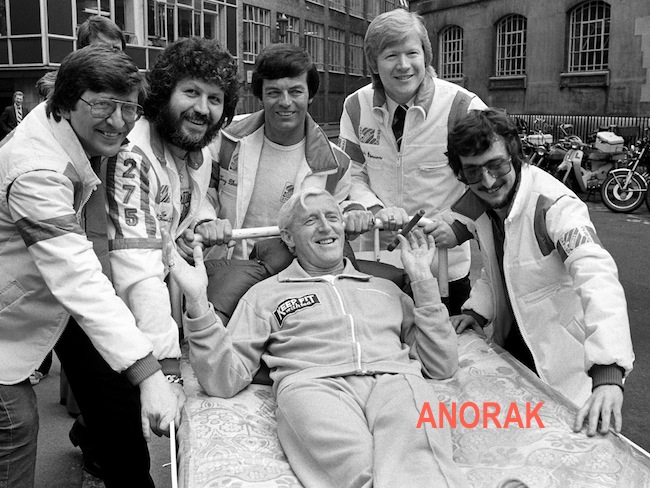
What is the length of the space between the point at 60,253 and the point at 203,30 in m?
28.8

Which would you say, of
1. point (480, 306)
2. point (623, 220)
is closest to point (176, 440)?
point (480, 306)

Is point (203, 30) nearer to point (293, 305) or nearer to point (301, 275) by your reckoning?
point (301, 275)

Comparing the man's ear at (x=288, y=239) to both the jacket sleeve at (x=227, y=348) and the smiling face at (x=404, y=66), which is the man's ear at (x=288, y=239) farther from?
the smiling face at (x=404, y=66)

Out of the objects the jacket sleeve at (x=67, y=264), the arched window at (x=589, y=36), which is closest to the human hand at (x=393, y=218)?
the jacket sleeve at (x=67, y=264)

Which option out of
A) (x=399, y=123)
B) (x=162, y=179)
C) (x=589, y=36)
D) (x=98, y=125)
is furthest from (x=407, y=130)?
(x=589, y=36)

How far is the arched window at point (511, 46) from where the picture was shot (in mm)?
24594

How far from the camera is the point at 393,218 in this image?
11.6 ft

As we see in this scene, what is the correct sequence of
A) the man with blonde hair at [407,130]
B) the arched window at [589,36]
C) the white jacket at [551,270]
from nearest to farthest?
the white jacket at [551,270] < the man with blonde hair at [407,130] < the arched window at [589,36]

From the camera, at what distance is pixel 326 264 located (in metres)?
3.36

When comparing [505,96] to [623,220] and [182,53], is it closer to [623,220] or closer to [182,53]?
[623,220]

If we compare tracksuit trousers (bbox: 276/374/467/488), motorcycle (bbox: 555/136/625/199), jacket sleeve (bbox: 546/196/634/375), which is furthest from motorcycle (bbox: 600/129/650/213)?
tracksuit trousers (bbox: 276/374/467/488)

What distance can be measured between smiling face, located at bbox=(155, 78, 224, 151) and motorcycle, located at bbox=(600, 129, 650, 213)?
36.4 ft

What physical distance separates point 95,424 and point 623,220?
10811 millimetres

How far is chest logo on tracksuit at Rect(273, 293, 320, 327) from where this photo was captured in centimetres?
313
